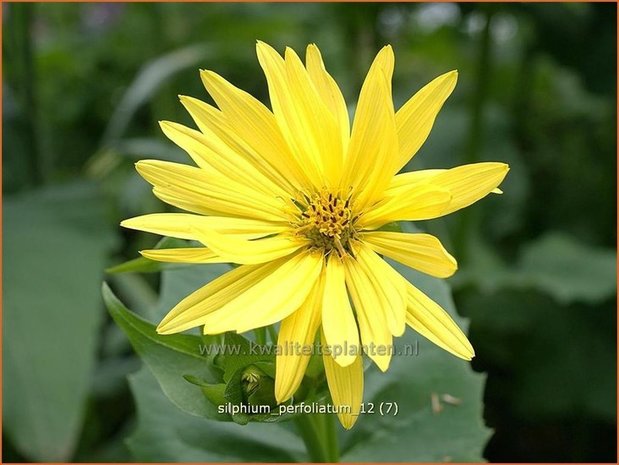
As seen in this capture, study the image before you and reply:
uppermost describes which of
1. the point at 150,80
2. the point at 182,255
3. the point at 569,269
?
the point at 150,80

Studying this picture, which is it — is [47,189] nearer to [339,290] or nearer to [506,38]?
[339,290]

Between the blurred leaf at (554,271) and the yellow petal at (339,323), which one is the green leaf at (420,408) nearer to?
the yellow petal at (339,323)

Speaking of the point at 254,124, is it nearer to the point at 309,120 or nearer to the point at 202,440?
the point at 309,120

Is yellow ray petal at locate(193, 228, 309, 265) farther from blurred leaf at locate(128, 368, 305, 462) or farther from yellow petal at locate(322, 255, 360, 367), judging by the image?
blurred leaf at locate(128, 368, 305, 462)

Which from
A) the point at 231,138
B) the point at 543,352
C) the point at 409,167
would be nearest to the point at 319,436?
the point at 231,138

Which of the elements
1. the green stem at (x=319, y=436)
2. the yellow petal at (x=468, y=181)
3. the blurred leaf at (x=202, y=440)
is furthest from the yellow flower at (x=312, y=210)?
the blurred leaf at (x=202, y=440)

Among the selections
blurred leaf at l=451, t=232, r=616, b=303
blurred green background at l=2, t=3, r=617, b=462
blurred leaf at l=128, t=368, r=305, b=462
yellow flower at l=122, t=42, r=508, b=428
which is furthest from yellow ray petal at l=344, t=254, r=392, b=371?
blurred leaf at l=451, t=232, r=616, b=303

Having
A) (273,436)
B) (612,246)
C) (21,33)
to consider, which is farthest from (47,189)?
(612,246)
